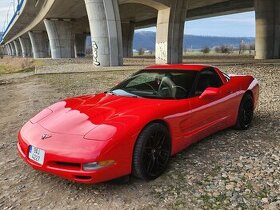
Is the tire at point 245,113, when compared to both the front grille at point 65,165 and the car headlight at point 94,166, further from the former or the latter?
the front grille at point 65,165

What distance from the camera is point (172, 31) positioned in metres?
26.3

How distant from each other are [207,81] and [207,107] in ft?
1.74

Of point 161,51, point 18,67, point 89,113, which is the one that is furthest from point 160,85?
point 18,67

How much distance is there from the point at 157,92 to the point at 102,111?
36.4 inches

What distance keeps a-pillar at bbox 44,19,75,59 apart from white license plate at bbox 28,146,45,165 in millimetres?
43427

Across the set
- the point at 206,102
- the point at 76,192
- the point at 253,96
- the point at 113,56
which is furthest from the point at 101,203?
the point at 113,56

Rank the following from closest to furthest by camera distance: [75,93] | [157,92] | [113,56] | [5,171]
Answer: [5,171], [157,92], [75,93], [113,56]

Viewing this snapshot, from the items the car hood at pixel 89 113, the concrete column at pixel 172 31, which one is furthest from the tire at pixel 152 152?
the concrete column at pixel 172 31

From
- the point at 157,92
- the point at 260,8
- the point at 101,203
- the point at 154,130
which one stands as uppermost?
the point at 260,8

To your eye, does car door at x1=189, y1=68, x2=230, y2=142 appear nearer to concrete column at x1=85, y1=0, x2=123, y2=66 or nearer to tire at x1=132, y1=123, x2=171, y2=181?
tire at x1=132, y1=123, x2=171, y2=181

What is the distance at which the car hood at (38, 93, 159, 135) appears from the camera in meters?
3.87

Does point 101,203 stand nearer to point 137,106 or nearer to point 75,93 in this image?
point 137,106

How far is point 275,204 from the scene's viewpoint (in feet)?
11.4

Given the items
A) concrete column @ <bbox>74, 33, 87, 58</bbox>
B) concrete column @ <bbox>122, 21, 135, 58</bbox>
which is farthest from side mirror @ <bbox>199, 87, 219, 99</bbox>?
concrete column @ <bbox>74, 33, 87, 58</bbox>
